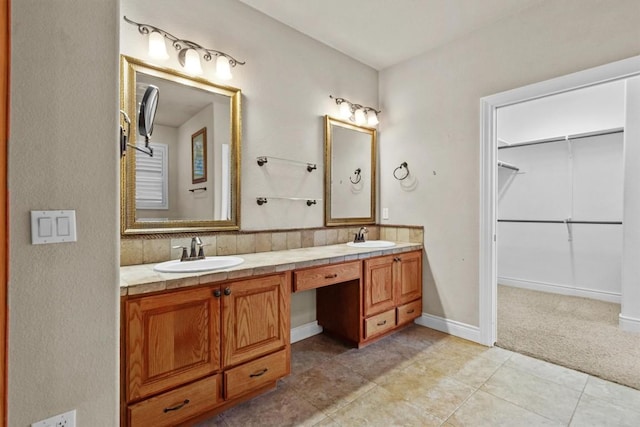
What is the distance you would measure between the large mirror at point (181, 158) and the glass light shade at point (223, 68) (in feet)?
0.27

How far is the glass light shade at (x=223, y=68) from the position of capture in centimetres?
210

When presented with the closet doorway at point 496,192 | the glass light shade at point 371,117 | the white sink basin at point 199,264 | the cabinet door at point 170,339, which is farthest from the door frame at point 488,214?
the cabinet door at point 170,339

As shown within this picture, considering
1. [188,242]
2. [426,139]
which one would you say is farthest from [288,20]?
[188,242]

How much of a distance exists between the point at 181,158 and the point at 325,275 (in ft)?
4.13

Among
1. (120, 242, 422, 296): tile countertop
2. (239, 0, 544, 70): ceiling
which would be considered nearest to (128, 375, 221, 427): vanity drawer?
(120, 242, 422, 296): tile countertop

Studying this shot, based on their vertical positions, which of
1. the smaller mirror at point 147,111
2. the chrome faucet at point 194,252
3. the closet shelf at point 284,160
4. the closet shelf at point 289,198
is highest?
the smaller mirror at point 147,111

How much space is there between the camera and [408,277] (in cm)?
282

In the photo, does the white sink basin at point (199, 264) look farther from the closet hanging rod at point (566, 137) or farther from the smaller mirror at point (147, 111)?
the closet hanging rod at point (566, 137)

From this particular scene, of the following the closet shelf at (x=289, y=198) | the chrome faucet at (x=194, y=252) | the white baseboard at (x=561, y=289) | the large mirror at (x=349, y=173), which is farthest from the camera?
the white baseboard at (x=561, y=289)

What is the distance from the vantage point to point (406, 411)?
5.61ft

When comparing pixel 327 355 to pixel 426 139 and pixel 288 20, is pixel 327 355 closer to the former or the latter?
pixel 426 139

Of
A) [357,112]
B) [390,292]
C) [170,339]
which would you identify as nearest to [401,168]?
[357,112]

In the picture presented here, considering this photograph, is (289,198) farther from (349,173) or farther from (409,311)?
(409,311)

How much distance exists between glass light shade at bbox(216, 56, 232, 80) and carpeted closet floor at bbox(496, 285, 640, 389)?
3006 millimetres
